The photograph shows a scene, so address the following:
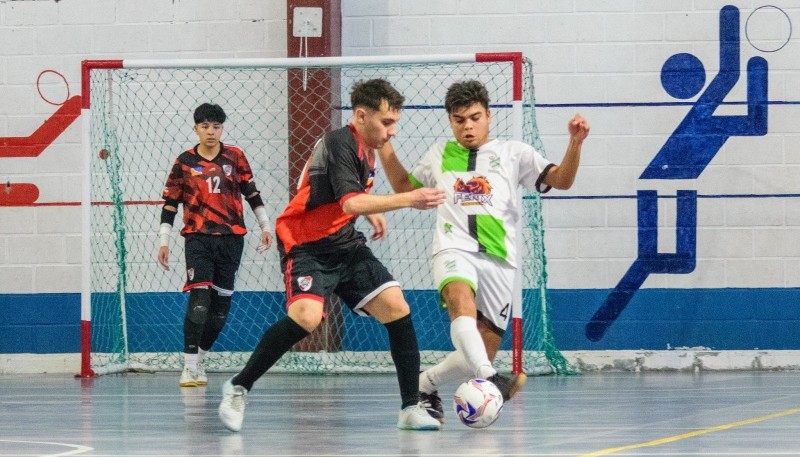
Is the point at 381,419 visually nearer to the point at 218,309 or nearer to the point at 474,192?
the point at 474,192

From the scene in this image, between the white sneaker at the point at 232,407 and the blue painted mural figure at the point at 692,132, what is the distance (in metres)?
4.54

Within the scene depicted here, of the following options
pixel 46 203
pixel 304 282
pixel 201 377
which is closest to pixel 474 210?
pixel 304 282

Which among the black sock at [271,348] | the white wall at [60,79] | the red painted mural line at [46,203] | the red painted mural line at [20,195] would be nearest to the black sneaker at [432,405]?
the black sock at [271,348]

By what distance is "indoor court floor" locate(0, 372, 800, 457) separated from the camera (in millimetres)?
4832

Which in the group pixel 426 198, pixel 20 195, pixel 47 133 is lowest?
pixel 20 195

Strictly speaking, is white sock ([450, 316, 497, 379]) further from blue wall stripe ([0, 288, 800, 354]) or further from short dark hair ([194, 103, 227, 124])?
blue wall stripe ([0, 288, 800, 354])

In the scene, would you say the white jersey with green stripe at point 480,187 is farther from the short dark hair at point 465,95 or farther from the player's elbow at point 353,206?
the player's elbow at point 353,206

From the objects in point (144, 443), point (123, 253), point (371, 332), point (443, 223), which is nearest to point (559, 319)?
point (371, 332)

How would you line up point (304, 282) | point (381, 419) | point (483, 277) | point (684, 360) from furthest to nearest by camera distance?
point (684, 360) < point (381, 419) < point (483, 277) < point (304, 282)

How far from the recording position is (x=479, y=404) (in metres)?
5.27

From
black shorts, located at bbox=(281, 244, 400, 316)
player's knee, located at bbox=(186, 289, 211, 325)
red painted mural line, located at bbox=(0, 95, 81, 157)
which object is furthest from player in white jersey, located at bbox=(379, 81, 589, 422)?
red painted mural line, located at bbox=(0, 95, 81, 157)

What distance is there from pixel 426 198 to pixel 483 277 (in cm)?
81

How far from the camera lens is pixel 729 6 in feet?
30.8

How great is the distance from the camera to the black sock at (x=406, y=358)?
5.59 meters
